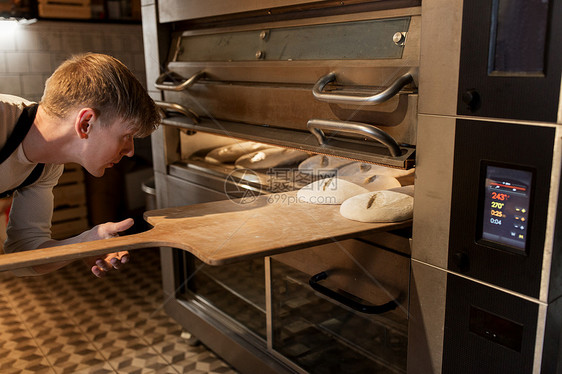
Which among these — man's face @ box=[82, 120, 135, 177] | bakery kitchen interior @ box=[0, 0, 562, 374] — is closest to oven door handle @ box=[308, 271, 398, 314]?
bakery kitchen interior @ box=[0, 0, 562, 374]

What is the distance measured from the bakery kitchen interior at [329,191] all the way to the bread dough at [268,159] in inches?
0.4

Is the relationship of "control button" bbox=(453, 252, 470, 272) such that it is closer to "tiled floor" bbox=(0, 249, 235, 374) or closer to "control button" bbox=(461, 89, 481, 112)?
"control button" bbox=(461, 89, 481, 112)

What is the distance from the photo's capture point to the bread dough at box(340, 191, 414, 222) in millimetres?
1351

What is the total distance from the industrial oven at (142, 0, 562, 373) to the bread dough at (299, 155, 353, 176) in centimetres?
5

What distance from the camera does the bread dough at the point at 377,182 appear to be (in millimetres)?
1655

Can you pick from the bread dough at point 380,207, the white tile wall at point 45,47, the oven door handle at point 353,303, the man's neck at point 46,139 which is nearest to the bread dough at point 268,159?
the oven door handle at point 353,303

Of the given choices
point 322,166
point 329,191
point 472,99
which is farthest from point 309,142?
point 472,99

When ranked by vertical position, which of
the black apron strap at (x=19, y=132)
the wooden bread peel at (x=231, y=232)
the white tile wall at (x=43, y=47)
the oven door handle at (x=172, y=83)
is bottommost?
the wooden bread peel at (x=231, y=232)

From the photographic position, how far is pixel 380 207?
1.36m

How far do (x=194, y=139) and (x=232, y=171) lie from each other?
0.48 meters

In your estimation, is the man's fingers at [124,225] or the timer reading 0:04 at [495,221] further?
the man's fingers at [124,225]

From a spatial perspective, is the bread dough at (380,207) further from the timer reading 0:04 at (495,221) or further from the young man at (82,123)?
the young man at (82,123)

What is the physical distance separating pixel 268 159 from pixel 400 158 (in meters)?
0.93

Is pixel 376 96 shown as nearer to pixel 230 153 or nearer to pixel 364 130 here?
pixel 364 130
